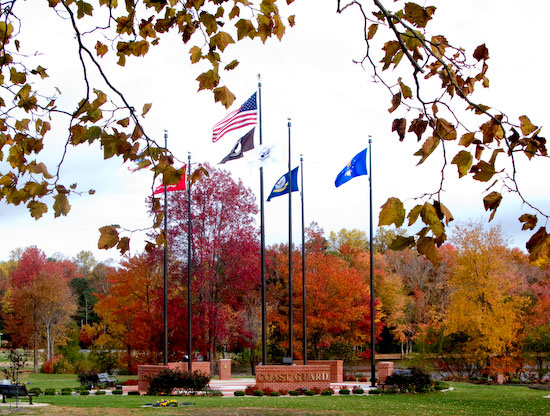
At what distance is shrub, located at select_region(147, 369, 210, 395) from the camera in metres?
21.2

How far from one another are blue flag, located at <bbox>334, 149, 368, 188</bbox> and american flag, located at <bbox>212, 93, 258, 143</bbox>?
167 inches

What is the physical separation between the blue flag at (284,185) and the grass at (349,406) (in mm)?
8315

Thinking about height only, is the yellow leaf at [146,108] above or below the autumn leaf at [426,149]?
above

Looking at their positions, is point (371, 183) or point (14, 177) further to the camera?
point (371, 183)

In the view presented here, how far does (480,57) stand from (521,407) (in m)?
15.3

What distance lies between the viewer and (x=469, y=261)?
28.4 m

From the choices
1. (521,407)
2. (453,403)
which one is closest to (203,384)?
(453,403)

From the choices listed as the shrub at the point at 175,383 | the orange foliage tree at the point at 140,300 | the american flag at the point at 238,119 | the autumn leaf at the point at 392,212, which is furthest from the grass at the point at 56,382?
the autumn leaf at the point at 392,212

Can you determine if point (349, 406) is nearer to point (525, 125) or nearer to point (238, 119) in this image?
point (238, 119)

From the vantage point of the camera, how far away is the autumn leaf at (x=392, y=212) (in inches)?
117

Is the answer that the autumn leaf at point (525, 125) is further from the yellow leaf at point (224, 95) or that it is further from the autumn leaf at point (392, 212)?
the yellow leaf at point (224, 95)

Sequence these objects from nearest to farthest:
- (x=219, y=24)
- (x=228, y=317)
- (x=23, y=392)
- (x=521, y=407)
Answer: (x=219, y=24)
(x=521, y=407)
(x=23, y=392)
(x=228, y=317)

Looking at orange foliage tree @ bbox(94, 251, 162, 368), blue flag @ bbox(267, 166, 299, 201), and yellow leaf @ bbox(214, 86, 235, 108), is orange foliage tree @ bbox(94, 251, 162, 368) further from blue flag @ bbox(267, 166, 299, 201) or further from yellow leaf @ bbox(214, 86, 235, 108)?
yellow leaf @ bbox(214, 86, 235, 108)

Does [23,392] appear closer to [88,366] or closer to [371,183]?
[371,183]
